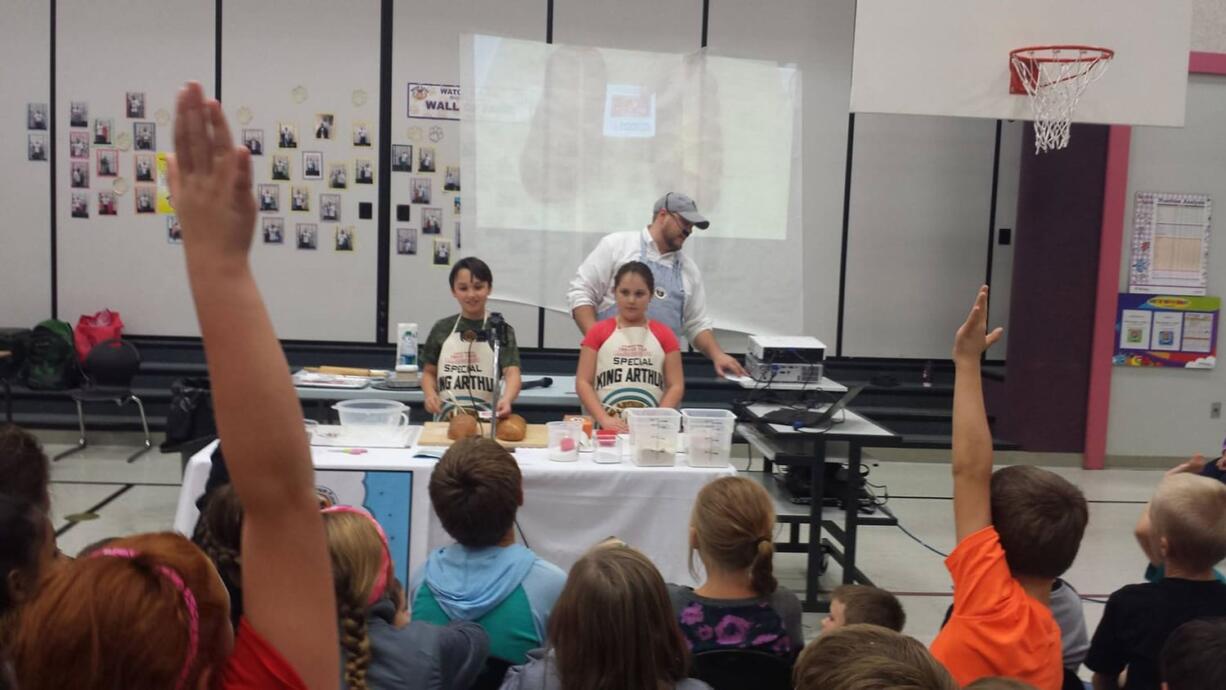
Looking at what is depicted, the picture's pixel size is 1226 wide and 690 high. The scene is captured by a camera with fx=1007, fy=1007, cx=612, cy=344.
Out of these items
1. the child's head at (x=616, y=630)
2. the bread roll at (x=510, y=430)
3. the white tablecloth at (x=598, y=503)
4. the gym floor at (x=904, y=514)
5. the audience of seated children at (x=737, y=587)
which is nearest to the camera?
the child's head at (x=616, y=630)

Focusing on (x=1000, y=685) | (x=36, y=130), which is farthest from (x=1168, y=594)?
(x=36, y=130)

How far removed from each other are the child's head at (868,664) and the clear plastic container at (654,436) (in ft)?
7.40

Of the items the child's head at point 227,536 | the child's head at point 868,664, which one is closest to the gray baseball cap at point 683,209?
the child's head at point 227,536

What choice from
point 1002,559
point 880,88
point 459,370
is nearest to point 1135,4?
point 880,88

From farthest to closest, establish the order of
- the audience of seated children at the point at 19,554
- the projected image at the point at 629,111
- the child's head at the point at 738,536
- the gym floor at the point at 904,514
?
the projected image at the point at 629,111 → the gym floor at the point at 904,514 → the child's head at the point at 738,536 → the audience of seated children at the point at 19,554

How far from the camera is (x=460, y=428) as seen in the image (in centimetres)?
378

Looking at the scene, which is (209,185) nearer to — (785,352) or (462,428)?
(462,428)

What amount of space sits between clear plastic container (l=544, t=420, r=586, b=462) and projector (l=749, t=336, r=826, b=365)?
958mm

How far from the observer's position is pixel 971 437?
1783 mm

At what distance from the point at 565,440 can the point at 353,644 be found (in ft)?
6.75

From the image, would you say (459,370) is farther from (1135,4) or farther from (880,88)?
(1135,4)

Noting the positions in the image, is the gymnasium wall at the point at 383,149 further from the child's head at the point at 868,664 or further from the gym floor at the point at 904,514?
the child's head at the point at 868,664

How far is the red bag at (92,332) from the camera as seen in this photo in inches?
267

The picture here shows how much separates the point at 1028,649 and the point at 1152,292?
6.14m
